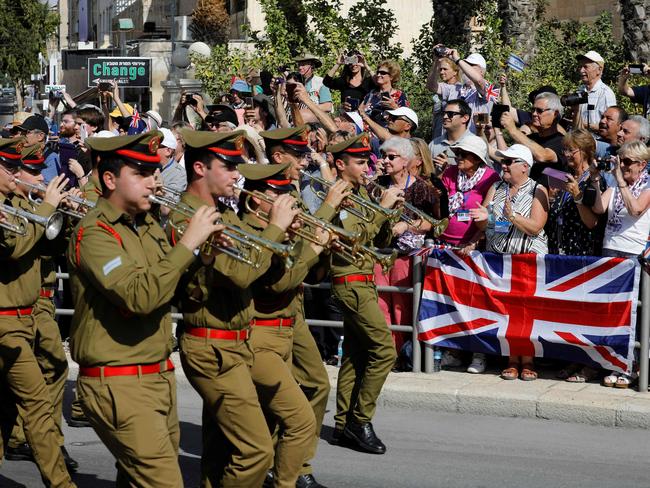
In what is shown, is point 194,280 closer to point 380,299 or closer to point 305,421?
point 305,421

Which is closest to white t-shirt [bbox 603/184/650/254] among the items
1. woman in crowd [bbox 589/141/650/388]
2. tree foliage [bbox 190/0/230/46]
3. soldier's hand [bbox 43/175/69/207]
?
woman in crowd [bbox 589/141/650/388]

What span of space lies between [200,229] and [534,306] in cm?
521

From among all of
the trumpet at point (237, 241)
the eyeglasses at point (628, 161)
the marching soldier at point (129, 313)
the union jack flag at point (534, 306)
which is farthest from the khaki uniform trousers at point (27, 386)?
the eyeglasses at point (628, 161)

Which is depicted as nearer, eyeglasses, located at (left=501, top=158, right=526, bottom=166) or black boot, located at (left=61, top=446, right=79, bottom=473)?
black boot, located at (left=61, top=446, right=79, bottom=473)

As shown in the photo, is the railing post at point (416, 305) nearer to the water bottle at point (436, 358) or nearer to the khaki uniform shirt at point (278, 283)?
the water bottle at point (436, 358)

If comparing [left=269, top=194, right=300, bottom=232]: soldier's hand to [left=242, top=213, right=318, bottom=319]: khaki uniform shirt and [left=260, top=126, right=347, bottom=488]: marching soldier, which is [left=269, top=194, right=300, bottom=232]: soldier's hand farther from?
[left=260, top=126, right=347, bottom=488]: marching soldier

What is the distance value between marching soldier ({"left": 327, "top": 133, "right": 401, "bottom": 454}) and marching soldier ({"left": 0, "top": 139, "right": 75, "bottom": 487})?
2.05 metres

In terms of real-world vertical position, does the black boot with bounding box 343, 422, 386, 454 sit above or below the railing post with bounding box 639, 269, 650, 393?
below

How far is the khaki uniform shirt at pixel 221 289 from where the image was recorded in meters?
6.17

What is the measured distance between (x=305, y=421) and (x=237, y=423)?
73cm

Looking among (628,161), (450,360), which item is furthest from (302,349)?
(628,161)

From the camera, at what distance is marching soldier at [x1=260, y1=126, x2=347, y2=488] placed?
25.2 ft

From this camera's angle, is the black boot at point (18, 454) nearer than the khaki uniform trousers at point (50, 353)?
No

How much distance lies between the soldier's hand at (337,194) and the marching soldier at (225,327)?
1023 mm
